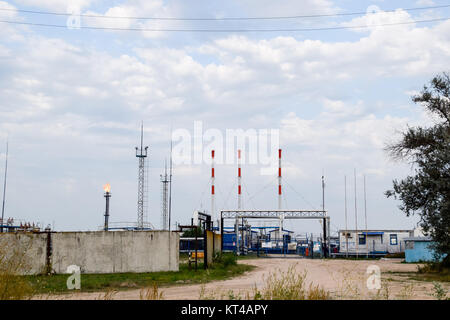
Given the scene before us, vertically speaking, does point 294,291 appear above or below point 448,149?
below

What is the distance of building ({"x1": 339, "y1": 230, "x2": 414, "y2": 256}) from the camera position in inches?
2114

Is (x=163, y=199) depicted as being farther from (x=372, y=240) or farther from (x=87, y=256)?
(x=87, y=256)

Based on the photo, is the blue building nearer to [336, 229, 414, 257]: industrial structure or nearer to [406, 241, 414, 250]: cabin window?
[406, 241, 414, 250]: cabin window

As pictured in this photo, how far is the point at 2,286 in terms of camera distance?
868 cm

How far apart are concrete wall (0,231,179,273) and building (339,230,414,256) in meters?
33.5

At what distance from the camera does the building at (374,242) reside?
53688 millimetres

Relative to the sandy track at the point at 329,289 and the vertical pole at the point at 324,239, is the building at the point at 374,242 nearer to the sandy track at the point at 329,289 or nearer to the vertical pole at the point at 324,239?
the vertical pole at the point at 324,239

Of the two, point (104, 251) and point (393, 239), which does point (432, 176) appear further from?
point (393, 239)

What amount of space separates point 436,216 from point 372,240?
3159cm

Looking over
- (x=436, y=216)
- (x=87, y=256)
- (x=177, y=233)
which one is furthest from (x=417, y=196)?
(x=87, y=256)
